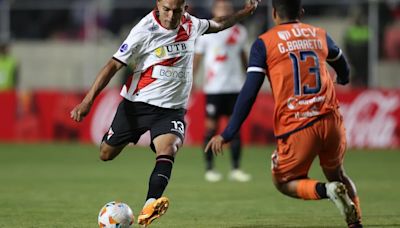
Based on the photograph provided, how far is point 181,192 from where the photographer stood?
12.4 m

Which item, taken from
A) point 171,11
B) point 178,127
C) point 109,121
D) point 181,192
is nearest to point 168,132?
point 178,127

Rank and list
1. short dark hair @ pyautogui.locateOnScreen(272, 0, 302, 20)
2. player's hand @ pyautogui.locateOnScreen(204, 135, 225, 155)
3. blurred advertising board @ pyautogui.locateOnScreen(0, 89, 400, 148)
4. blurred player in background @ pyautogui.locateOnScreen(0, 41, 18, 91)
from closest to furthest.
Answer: player's hand @ pyautogui.locateOnScreen(204, 135, 225, 155), short dark hair @ pyautogui.locateOnScreen(272, 0, 302, 20), blurred advertising board @ pyautogui.locateOnScreen(0, 89, 400, 148), blurred player in background @ pyautogui.locateOnScreen(0, 41, 18, 91)

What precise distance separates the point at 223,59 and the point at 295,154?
733 cm

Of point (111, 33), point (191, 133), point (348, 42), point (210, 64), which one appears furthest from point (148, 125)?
point (111, 33)

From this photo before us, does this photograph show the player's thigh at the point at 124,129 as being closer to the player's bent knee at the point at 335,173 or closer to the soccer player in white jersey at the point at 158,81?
the soccer player in white jersey at the point at 158,81

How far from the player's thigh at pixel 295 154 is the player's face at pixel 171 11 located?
6.15 feet

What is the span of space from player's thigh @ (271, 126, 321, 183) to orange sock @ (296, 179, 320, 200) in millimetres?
100

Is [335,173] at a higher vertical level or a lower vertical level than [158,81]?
lower

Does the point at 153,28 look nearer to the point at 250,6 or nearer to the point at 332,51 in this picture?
the point at 250,6

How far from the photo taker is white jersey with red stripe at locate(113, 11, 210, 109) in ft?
29.9

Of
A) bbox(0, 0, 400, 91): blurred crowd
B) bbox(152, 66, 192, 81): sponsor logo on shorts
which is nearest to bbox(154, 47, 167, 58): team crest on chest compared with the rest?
bbox(152, 66, 192, 81): sponsor logo on shorts

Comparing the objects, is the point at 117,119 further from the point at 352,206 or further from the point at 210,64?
the point at 210,64

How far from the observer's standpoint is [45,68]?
2428 centimetres

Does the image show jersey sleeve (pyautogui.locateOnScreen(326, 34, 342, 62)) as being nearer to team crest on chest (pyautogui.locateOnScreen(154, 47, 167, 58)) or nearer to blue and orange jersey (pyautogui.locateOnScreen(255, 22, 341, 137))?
blue and orange jersey (pyautogui.locateOnScreen(255, 22, 341, 137))
